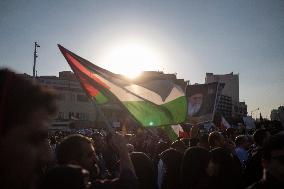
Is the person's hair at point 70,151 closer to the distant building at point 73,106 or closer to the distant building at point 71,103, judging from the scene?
the distant building at point 73,106

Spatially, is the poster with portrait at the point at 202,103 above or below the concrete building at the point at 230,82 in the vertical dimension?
below

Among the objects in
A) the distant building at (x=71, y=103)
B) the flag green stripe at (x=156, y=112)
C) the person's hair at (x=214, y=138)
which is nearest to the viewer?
the flag green stripe at (x=156, y=112)

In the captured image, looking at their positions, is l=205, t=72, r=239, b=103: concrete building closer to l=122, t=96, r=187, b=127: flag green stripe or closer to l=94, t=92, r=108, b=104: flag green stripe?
l=122, t=96, r=187, b=127: flag green stripe

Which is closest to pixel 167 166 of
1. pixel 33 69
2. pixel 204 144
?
pixel 204 144

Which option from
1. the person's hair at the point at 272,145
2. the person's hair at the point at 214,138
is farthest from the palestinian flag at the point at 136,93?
the person's hair at the point at 272,145

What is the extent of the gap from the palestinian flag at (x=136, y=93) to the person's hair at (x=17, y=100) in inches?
160

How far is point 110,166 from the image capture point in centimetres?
805

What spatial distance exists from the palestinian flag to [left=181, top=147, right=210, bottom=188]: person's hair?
1.58 m

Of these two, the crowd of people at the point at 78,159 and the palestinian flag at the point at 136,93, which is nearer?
the crowd of people at the point at 78,159

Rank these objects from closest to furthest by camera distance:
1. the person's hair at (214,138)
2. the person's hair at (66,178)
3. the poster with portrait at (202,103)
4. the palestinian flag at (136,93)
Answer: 1. the person's hair at (66,178)
2. the palestinian flag at (136,93)
3. the person's hair at (214,138)
4. the poster with portrait at (202,103)

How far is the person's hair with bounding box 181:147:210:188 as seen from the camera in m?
4.40

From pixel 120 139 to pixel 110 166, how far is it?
4832 millimetres

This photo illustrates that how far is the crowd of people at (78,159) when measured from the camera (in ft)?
4.59

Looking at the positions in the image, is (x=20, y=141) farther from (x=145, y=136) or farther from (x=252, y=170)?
(x=145, y=136)
